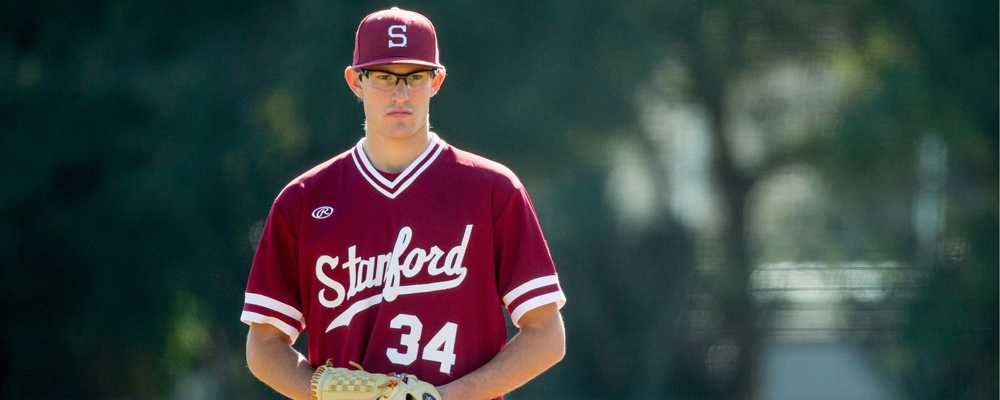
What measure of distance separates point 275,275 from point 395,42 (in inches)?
21.1

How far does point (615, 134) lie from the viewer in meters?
11.2

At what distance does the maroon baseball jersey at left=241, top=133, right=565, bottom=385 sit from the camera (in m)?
2.57

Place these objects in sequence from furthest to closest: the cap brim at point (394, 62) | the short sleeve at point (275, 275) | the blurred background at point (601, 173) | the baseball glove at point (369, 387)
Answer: the blurred background at point (601, 173)
the short sleeve at point (275, 275)
the cap brim at point (394, 62)
the baseball glove at point (369, 387)

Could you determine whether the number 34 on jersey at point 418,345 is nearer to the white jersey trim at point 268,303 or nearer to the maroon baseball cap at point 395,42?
the white jersey trim at point 268,303

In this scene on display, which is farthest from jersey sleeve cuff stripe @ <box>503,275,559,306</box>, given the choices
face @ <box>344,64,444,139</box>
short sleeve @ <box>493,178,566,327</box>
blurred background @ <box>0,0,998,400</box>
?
blurred background @ <box>0,0,998,400</box>

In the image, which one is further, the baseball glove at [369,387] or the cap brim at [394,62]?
the cap brim at [394,62]

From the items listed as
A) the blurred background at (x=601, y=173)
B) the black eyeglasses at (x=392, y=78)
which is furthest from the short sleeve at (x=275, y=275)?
the blurred background at (x=601, y=173)

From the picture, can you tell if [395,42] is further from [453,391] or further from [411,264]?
[453,391]

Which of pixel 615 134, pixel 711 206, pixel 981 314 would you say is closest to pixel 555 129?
pixel 615 134

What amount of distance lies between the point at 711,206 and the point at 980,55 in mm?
2799

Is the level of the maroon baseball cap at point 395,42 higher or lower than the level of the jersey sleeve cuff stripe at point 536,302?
higher

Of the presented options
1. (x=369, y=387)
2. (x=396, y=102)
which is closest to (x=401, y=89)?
(x=396, y=102)

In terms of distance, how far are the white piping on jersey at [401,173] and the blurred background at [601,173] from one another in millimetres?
7062

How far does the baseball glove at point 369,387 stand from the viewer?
2.42 m
